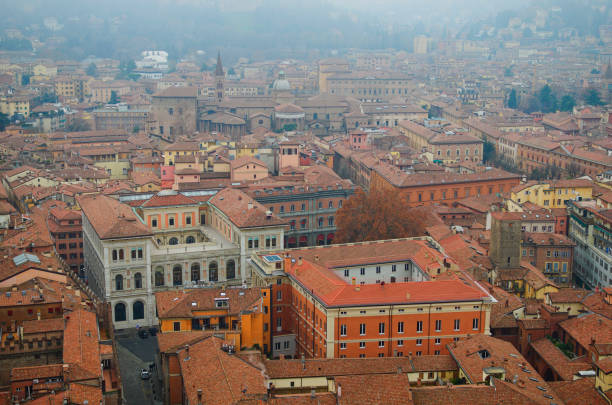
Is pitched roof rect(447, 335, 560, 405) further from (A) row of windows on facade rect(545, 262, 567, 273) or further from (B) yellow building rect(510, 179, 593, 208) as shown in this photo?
(B) yellow building rect(510, 179, 593, 208)

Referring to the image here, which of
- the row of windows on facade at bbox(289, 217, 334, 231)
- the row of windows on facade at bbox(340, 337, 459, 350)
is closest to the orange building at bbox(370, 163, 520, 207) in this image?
the row of windows on facade at bbox(289, 217, 334, 231)

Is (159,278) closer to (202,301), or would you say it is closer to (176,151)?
(202,301)

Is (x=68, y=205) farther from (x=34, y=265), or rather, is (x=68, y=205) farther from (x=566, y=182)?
(x=566, y=182)

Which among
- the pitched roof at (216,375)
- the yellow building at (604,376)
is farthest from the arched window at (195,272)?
the yellow building at (604,376)

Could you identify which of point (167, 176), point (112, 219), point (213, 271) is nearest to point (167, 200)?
point (112, 219)

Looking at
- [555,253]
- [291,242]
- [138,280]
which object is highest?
[138,280]

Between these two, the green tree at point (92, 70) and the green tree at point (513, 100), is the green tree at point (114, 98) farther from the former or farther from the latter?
the green tree at point (513, 100)
